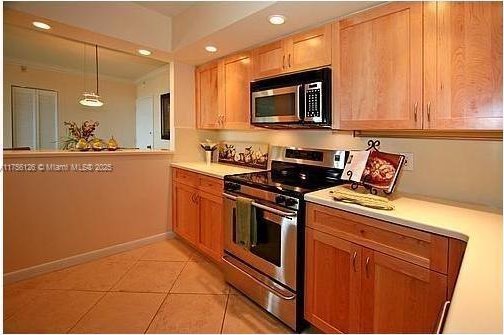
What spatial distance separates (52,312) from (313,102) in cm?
232

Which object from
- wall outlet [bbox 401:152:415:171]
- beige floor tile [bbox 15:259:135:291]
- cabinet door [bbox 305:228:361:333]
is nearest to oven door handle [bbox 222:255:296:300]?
cabinet door [bbox 305:228:361:333]

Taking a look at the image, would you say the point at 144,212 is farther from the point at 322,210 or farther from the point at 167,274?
the point at 322,210

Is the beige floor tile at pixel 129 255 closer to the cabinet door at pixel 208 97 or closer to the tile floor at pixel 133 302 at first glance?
the tile floor at pixel 133 302

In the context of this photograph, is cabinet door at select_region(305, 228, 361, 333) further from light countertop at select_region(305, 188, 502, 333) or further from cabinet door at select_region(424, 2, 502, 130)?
cabinet door at select_region(424, 2, 502, 130)

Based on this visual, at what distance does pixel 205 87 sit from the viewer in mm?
3291

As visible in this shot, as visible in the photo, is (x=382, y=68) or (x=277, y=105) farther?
(x=277, y=105)

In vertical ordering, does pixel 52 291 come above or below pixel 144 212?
below

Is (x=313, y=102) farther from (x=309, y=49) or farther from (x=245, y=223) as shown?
(x=245, y=223)

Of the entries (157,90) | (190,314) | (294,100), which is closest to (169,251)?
(190,314)

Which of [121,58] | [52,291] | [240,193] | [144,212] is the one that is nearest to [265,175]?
[240,193]

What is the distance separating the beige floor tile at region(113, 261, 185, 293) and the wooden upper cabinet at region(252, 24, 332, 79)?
1.89 meters

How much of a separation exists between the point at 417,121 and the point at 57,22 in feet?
8.60

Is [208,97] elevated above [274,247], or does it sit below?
above

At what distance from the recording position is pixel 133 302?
7.11 ft
